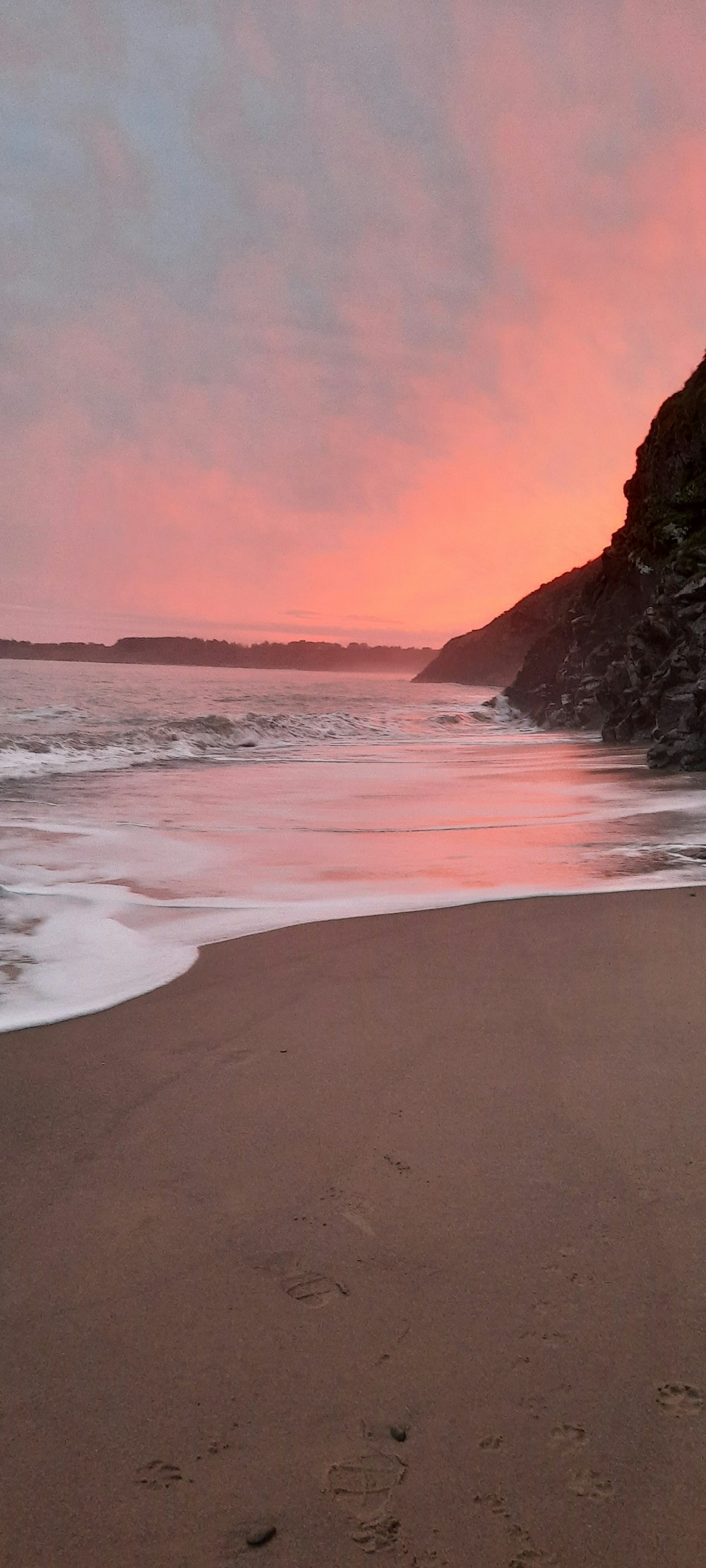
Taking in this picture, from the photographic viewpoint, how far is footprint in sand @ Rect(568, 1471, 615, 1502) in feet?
4.29

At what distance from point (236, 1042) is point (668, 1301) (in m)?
1.67

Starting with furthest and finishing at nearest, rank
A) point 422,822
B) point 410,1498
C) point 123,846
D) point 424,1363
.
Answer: point 422,822, point 123,846, point 424,1363, point 410,1498

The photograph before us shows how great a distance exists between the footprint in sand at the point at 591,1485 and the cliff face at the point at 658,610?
14079 mm

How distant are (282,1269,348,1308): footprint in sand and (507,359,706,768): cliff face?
13.9 m

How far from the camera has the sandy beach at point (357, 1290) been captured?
4.25 ft

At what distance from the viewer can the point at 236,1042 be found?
3.00 meters

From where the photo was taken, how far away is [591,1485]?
1.32 meters

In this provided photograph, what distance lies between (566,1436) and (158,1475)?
663 millimetres

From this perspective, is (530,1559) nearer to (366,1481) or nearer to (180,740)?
(366,1481)

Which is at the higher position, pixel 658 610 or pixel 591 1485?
pixel 658 610

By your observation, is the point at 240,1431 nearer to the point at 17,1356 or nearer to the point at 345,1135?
the point at 17,1356

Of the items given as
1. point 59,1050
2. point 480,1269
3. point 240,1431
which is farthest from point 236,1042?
point 240,1431

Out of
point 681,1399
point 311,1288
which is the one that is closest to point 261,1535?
point 311,1288

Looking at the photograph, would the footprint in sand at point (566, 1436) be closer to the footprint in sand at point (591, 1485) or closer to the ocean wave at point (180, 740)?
the footprint in sand at point (591, 1485)
